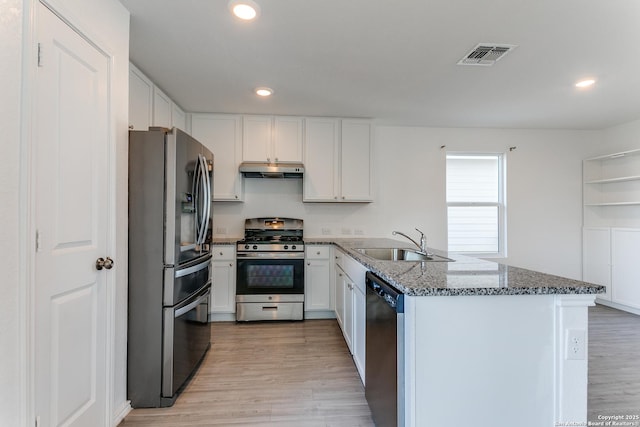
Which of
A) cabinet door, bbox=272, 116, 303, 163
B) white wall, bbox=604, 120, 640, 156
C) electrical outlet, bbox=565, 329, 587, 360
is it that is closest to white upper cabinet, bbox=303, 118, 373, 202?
cabinet door, bbox=272, 116, 303, 163

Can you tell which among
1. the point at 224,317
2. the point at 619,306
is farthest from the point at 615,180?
the point at 224,317

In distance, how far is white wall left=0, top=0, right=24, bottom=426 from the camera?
106 cm

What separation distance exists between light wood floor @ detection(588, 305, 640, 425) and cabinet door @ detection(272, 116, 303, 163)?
3.39 m

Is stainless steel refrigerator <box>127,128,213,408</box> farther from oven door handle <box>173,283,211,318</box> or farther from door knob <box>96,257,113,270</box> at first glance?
door knob <box>96,257,113,270</box>

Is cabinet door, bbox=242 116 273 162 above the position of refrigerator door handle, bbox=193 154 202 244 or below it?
above

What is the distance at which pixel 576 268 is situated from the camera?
14.0 ft

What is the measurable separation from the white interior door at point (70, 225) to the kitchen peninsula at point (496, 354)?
1532 millimetres

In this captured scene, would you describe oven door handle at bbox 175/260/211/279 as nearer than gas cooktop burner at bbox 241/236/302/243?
Yes

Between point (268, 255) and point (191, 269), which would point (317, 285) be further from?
point (191, 269)

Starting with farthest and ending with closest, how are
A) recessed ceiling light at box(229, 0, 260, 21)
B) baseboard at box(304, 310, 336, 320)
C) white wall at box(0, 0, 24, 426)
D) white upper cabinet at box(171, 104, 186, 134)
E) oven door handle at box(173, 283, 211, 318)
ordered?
baseboard at box(304, 310, 336, 320) → white upper cabinet at box(171, 104, 186, 134) → oven door handle at box(173, 283, 211, 318) → recessed ceiling light at box(229, 0, 260, 21) → white wall at box(0, 0, 24, 426)

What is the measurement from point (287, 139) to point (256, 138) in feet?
1.28

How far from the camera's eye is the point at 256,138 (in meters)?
3.67

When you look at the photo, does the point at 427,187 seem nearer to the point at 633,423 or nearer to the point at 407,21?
the point at 407,21

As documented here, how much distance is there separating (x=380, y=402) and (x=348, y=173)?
8.94 feet
